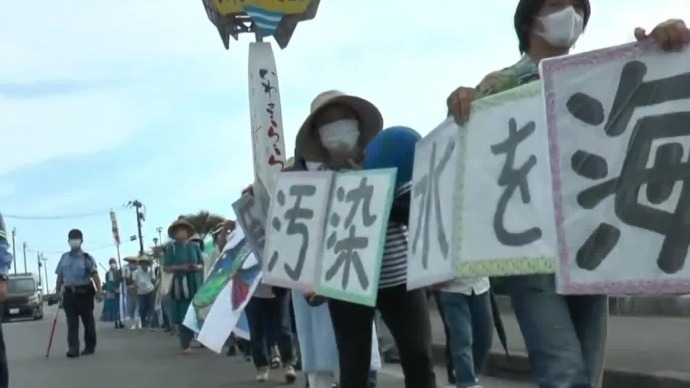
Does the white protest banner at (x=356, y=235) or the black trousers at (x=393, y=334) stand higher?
the white protest banner at (x=356, y=235)

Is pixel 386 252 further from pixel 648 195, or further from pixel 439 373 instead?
pixel 439 373

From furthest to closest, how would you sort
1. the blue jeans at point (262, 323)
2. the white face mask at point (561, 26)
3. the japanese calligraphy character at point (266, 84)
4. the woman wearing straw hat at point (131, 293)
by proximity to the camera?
the woman wearing straw hat at point (131, 293) < the japanese calligraphy character at point (266, 84) < the blue jeans at point (262, 323) < the white face mask at point (561, 26)

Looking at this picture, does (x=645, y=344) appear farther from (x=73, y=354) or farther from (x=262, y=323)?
(x=73, y=354)

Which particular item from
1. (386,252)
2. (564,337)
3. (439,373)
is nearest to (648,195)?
(564,337)

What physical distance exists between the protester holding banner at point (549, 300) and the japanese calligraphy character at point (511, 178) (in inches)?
6.7

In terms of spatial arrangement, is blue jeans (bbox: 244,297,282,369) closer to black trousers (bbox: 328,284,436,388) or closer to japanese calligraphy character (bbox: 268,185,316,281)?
japanese calligraphy character (bbox: 268,185,316,281)

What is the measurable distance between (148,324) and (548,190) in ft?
84.5

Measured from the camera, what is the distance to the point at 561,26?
4445 millimetres

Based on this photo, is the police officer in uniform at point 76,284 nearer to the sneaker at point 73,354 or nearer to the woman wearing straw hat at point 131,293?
the sneaker at point 73,354

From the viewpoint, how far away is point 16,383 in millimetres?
12500

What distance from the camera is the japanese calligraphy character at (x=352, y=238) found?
5.66 metres

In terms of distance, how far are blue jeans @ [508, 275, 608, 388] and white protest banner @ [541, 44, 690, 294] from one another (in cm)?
26

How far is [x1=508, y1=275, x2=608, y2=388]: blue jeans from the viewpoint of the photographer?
4.25 m

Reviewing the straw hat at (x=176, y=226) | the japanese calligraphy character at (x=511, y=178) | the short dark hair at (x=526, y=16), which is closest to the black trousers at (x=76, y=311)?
the straw hat at (x=176, y=226)
